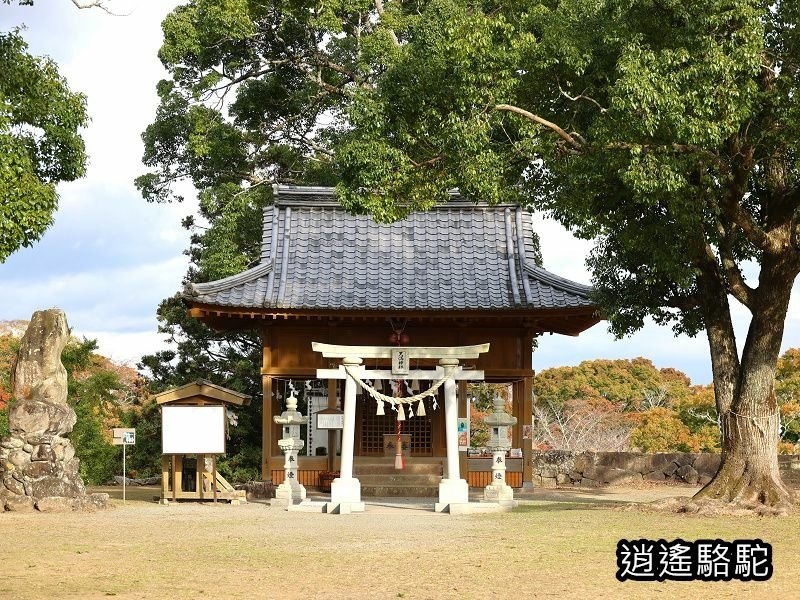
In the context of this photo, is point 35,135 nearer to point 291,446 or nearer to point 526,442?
point 291,446

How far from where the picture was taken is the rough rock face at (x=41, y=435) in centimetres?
1706

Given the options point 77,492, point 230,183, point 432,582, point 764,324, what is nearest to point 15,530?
point 77,492

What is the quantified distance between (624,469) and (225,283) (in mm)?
10406

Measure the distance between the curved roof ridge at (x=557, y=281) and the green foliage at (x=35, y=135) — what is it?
31.6 feet

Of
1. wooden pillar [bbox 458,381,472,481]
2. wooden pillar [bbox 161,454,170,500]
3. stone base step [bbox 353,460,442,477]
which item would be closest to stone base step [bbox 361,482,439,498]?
stone base step [bbox 353,460,442,477]

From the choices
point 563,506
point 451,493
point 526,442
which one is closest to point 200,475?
point 451,493

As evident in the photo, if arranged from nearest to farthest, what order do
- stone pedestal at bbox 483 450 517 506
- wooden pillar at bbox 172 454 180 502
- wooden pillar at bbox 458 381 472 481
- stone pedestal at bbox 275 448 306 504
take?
stone pedestal at bbox 483 450 517 506, stone pedestal at bbox 275 448 306 504, wooden pillar at bbox 172 454 180 502, wooden pillar at bbox 458 381 472 481

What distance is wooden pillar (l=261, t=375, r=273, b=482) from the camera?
22047mm

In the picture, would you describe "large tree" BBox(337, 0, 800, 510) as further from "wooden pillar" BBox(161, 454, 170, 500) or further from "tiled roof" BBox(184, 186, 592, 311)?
"wooden pillar" BBox(161, 454, 170, 500)

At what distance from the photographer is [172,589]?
924 centimetres

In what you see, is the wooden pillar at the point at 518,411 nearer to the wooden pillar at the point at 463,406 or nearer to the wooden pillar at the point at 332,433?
the wooden pillar at the point at 463,406

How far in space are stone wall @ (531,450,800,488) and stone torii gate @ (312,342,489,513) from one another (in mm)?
7563

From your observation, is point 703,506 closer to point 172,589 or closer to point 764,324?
point 764,324

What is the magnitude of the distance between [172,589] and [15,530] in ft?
18.7
